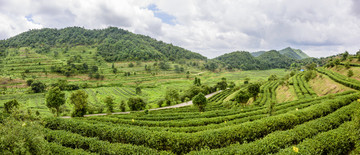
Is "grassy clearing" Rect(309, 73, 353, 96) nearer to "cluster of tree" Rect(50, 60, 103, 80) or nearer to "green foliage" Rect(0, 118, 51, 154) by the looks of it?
"green foliage" Rect(0, 118, 51, 154)

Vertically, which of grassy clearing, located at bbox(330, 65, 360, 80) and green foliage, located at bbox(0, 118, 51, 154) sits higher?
grassy clearing, located at bbox(330, 65, 360, 80)

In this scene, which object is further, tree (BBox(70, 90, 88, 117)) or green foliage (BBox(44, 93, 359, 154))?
tree (BBox(70, 90, 88, 117))

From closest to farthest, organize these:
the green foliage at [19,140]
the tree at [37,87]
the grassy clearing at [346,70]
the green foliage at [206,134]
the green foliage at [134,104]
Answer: the green foliage at [19,140], the green foliage at [206,134], the grassy clearing at [346,70], the green foliage at [134,104], the tree at [37,87]

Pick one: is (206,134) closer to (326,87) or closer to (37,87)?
(326,87)

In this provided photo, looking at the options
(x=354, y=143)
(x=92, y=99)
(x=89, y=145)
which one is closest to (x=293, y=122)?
(x=354, y=143)

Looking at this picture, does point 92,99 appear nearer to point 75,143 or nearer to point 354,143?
point 75,143

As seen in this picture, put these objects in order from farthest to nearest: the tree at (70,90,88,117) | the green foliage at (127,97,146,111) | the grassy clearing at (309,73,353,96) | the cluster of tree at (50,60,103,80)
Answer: the cluster of tree at (50,60,103,80) → the green foliage at (127,97,146,111) → the tree at (70,90,88,117) → the grassy clearing at (309,73,353,96)

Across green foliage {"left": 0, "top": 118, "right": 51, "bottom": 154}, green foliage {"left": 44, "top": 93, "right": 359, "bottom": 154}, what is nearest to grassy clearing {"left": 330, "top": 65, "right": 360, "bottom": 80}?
green foliage {"left": 44, "top": 93, "right": 359, "bottom": 154}

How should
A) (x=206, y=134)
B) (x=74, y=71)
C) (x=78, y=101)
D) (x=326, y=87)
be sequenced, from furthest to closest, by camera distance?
1. (x=74, y=71)
2. (x=326, y=87)
3. (x=78, y=101)
4. (x=206, y=134)

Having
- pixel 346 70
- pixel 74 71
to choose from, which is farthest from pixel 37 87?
pixel 346 70

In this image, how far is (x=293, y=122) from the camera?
16.2 metres

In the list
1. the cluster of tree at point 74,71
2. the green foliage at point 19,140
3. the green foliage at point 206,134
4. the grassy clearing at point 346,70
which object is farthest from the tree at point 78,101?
the cluster of tree at point 74,71

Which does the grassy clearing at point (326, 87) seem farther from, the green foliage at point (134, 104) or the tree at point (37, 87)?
the tree at point (37, 87)

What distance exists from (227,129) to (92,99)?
77.3m
